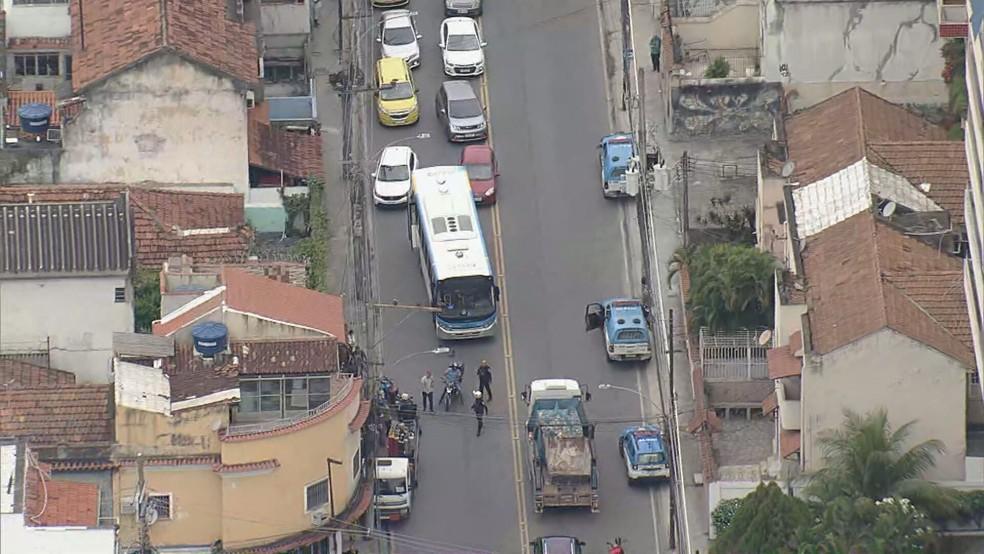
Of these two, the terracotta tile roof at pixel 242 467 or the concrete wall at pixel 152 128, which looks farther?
the concrete wall at pixel 152 128

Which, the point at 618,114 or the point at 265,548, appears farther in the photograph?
the point at 618,114

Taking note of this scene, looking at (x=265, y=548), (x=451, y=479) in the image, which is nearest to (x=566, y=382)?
(x=451, y=479)

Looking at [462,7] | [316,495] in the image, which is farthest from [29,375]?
[462,7]

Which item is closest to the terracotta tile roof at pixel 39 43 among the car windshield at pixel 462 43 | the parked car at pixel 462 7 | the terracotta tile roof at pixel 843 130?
the car windshield at pixel 462 43

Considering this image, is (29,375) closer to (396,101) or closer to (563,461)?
(563,461)

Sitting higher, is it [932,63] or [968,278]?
[932,63]

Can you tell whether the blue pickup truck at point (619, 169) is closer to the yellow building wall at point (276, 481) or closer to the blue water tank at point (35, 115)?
the yellow building wall at point (276, 481)

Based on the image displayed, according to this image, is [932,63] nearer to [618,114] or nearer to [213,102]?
[618,114]
